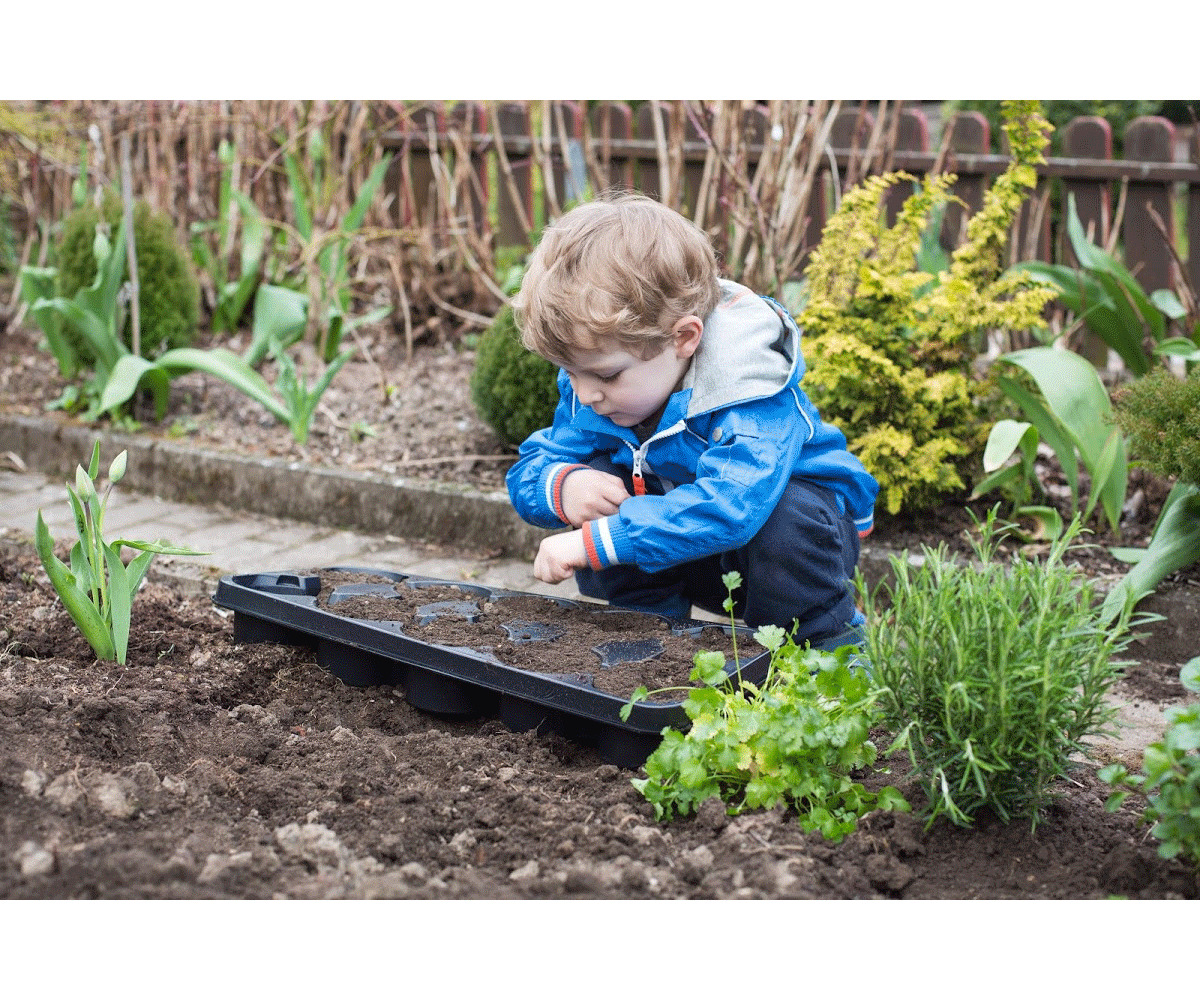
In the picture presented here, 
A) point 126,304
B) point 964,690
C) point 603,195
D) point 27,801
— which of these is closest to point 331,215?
point 126,304

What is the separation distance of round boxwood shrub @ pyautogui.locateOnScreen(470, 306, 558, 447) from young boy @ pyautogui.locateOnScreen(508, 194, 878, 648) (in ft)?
4.00

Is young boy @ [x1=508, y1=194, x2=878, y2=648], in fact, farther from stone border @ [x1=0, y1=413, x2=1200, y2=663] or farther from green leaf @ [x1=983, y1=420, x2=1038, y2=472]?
stone border @ [x1=0, y1=413, x2=1200, y2=663]

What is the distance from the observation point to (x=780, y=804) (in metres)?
1.90

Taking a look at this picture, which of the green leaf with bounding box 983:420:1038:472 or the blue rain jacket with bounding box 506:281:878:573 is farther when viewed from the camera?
the green leaf with bounding box 983:420:1038:472

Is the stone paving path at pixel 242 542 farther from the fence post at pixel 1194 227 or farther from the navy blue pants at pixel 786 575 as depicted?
the fence post at pixel 1194 227

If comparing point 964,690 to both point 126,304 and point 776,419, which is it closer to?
point 776,419

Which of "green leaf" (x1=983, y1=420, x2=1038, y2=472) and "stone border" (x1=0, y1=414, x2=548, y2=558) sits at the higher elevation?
"green leaf" (x1=983, y1=420, x2=1038, y2=472)

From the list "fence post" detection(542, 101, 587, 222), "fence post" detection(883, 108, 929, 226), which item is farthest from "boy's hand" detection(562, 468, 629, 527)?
"fence post" detection(883, 108, 929, 226)

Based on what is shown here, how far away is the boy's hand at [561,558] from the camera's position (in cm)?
249

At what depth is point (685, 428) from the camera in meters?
2.58

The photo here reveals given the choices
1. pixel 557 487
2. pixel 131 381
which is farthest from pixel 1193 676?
pixel 131 381

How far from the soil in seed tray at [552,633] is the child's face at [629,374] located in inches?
17.8

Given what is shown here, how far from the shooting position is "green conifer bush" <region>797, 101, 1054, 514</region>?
346cm
